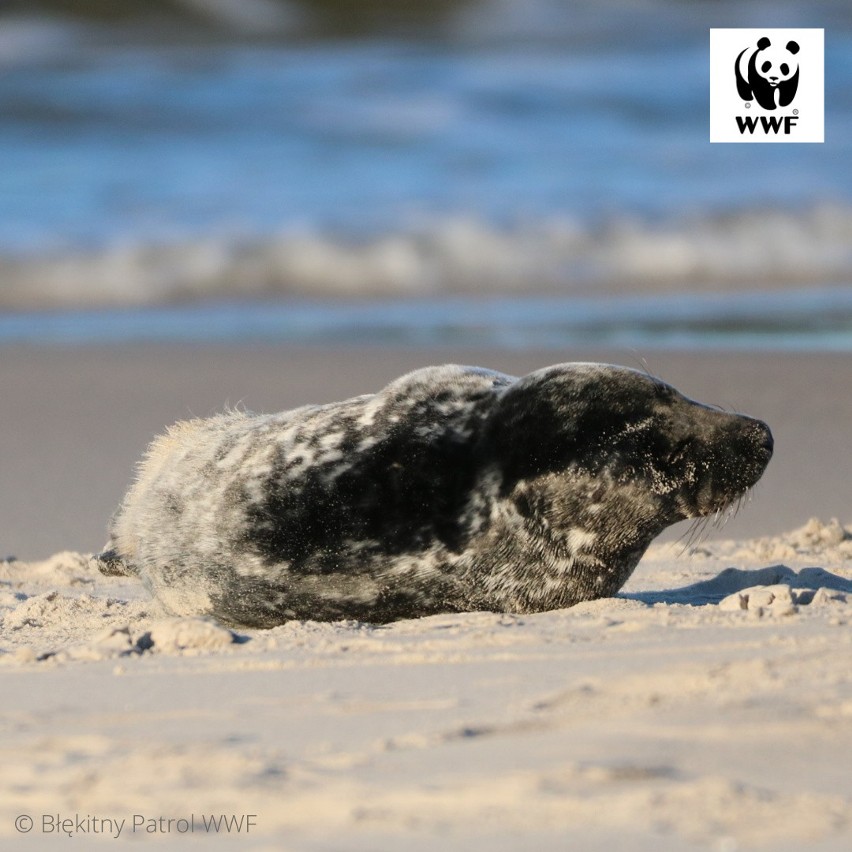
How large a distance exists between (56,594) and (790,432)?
4.34 meters

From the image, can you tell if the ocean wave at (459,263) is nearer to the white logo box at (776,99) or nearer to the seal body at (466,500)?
the white logo box at (776,99)

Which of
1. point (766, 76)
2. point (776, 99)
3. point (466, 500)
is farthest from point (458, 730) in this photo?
point (776, 99)

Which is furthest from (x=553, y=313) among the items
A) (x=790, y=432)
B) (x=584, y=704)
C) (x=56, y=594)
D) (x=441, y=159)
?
(x=584, y=704)

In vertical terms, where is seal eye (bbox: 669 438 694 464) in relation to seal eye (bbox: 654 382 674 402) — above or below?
below

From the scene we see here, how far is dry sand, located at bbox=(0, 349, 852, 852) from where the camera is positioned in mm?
2502

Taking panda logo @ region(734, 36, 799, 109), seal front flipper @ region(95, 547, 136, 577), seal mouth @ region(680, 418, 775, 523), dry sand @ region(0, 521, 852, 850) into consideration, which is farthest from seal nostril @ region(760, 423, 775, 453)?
panda logo @ region(734, 36, 799, 109)

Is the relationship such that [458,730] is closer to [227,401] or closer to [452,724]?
[452,724]

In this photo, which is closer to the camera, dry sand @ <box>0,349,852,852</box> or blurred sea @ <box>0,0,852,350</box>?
dry sand @ <box>0,349,852,852</box>

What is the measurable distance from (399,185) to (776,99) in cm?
566

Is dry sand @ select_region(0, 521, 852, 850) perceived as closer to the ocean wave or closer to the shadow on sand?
the shadow on sand

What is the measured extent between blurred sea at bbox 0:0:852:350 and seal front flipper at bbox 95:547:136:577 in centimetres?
627

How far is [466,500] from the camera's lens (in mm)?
4223

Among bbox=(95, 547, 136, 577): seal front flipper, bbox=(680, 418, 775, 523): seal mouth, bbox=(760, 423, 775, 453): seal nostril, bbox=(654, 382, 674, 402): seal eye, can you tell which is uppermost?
bbox=(654, 382, 674, 402): seal eye

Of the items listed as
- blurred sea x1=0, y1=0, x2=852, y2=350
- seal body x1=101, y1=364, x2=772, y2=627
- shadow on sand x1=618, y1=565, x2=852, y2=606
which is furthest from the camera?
blurred sea x1=0, y1=0, x2=852, y2=350
